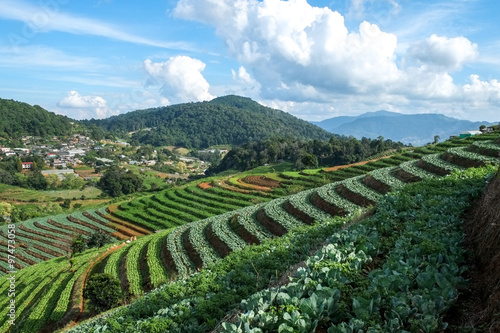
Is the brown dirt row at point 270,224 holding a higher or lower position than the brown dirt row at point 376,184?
lower

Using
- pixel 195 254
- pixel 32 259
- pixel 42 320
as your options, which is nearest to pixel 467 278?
pixel 195 254

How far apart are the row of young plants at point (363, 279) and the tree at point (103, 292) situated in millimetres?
11487

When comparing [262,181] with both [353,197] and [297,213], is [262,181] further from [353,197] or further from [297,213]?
[353,197]

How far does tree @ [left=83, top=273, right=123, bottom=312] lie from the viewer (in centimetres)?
1994

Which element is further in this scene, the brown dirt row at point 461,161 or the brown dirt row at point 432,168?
the brown dirt row at point 432,168

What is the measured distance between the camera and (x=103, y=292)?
65.4ft

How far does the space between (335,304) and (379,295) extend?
67cm

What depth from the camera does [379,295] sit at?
15.7ft

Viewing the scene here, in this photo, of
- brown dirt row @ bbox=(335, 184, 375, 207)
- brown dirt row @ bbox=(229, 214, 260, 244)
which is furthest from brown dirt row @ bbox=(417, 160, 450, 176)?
brown dirt row @ bbox=(229, 214, 260, 244)

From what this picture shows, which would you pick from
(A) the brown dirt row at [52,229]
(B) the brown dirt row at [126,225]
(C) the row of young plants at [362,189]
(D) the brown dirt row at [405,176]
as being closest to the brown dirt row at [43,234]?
(A) the brown dirt row at [52,229]

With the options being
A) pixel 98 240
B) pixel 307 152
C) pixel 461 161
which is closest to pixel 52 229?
pixel 98 240

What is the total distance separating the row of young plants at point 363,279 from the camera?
4.51 metres

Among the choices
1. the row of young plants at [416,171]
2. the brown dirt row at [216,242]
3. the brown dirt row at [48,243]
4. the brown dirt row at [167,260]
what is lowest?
the brown dirt row at [48,243]

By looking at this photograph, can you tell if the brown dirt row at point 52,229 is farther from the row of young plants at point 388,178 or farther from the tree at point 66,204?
the row of young plants at point 388,178
